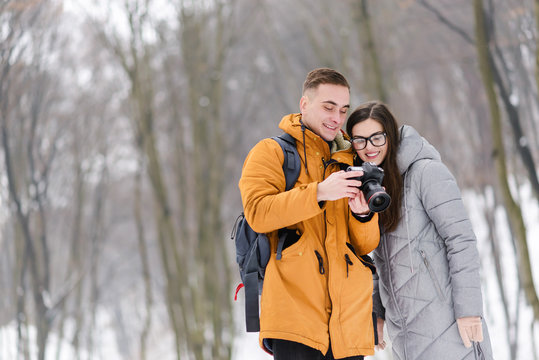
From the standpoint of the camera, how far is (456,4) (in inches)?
270

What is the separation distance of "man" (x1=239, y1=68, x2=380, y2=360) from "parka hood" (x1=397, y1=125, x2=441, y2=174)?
0.38 m

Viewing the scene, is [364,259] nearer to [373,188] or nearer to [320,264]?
[320,264]

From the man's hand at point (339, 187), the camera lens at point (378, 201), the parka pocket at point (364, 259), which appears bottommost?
the parka pocket at point (364, 259)

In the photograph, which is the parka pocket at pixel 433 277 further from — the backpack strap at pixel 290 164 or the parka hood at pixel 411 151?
the backpack strap at pixel 290 164

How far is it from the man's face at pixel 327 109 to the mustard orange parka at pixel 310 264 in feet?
0.33

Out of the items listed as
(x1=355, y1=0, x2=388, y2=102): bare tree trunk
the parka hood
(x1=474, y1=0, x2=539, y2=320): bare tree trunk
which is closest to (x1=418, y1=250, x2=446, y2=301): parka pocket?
the parka hood

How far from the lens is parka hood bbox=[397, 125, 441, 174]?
2.48 metres

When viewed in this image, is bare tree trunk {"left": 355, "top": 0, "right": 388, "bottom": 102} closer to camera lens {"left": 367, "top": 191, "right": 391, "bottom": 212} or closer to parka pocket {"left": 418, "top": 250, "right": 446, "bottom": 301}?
parka pocket {"left": 418, "top": 250, "right": 446, "bottom": 301}

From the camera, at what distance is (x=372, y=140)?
8.05 feet

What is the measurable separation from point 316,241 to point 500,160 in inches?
83.9

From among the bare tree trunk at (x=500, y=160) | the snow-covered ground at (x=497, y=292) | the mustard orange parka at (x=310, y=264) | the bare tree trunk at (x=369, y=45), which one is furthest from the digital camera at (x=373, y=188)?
the snow-covered ground at (x=497, y=292)

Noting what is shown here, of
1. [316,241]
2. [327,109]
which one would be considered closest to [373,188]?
[316,241]

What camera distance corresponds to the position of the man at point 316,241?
1.98 metres

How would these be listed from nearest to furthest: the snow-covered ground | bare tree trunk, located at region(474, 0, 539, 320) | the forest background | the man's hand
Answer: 1. the man's hand
2. bare tree trunk, located at region(474, 0, 539, 320)
3. the forest background
4. the snow-covered ground
